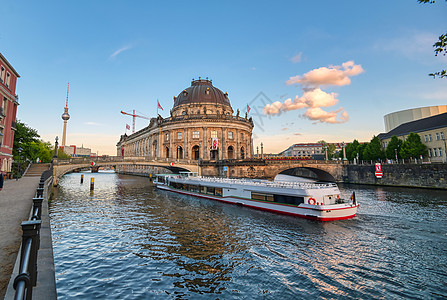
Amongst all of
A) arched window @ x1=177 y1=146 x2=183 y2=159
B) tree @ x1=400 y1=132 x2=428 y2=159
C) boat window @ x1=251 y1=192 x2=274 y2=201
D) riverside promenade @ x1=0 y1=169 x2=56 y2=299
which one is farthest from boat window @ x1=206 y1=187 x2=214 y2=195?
tree @ x1=400 y1=132 x2=428 y2=159

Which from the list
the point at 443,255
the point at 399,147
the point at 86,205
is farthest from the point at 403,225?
the point at 399,147

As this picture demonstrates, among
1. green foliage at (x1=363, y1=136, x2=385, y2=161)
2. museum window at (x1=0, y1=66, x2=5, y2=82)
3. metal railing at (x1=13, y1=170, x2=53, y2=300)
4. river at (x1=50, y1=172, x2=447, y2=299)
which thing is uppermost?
museum window at (x1=0, y1=66, x2=5, y2=82)

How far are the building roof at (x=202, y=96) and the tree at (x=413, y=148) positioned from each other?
51213 millimetres

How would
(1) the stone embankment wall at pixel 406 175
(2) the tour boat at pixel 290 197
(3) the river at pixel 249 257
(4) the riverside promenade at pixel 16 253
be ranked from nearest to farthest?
(4) the riverside promenade at pixel 16 253, (3) the river at pixel 249 257, (2) the tour boat at pixel 290 197, (1) the stone embankment wall at pixel 406 175

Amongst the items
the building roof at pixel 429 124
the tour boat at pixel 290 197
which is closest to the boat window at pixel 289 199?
the tour boat at pixel 290 197

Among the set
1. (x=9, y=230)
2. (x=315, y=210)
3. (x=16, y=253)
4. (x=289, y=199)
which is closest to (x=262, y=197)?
(x=289, y=199)

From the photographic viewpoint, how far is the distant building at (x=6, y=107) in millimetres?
28391

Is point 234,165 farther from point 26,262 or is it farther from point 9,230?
point 26,262

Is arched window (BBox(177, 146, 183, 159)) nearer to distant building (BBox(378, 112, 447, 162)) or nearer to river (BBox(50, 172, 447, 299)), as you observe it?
river (BBox(50, 172, 447, 299))

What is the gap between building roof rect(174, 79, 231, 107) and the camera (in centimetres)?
7325

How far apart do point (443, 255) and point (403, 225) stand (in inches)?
211

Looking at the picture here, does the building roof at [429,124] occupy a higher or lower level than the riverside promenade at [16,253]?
higher

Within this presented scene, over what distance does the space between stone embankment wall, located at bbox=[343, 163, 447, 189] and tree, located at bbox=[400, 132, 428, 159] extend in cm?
1387

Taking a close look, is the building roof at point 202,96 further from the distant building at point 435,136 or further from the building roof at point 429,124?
the distant building at point 435,136
